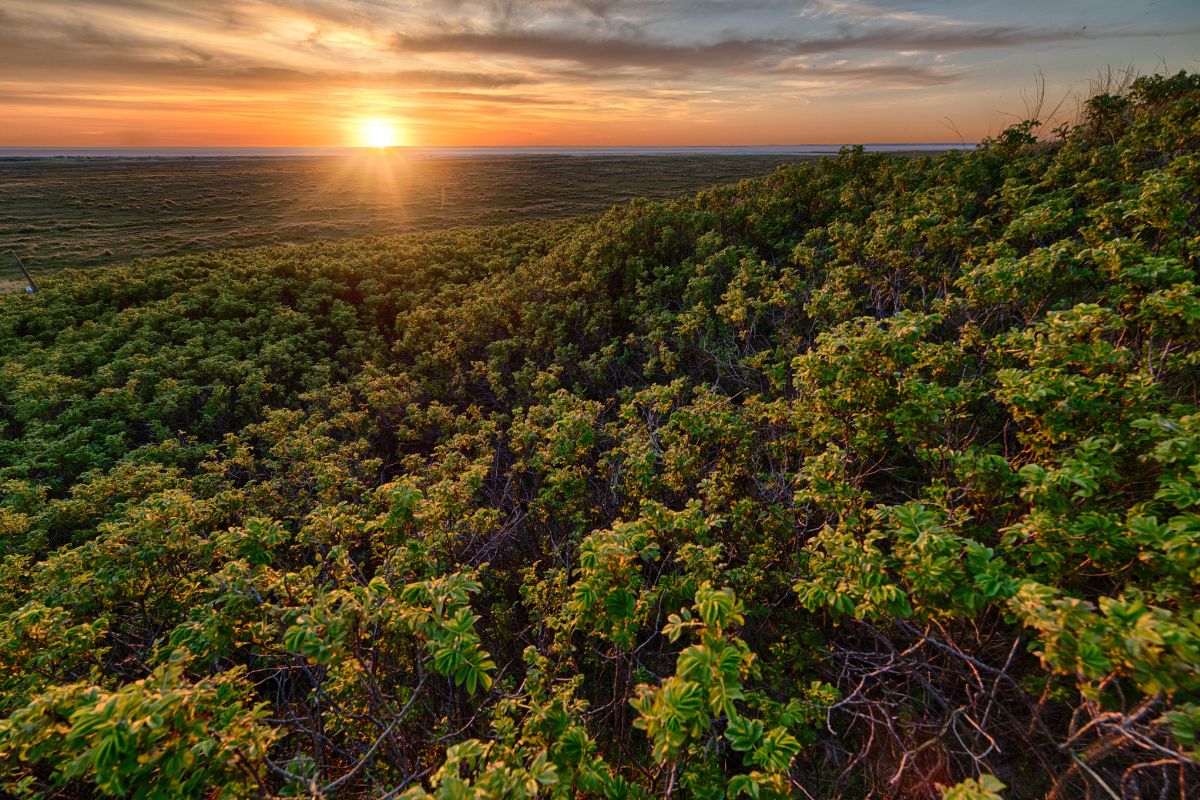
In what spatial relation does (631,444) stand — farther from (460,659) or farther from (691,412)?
(460,659)

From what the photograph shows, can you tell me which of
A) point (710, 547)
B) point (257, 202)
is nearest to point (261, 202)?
point (257, 202)

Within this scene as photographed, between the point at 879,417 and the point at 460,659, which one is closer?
the point at 460,659

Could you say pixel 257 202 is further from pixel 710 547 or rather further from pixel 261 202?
pixel 710 547

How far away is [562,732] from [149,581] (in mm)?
5865

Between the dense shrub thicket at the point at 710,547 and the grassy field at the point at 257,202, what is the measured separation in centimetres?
4625

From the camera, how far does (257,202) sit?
242ft

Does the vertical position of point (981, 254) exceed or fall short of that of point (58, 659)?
it exceeds it

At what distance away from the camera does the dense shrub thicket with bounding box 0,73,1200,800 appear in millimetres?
3219

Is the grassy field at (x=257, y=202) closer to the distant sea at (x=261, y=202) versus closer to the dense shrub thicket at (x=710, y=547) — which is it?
the distant sea at (x=261, y=202)

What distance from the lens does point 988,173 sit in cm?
1309

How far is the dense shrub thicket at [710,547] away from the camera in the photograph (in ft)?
10.6

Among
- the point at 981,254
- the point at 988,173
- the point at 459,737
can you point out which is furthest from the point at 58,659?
the point at 988,173

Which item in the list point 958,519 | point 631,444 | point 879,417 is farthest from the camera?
point 631,444

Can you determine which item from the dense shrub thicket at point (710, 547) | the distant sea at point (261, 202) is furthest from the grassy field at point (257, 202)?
the dense shrub thicket at point (710, 547)
